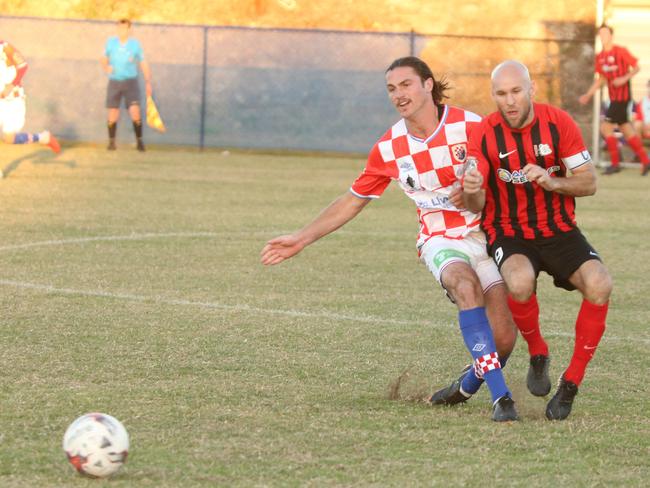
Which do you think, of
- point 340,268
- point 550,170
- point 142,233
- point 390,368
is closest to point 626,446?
point 550,170

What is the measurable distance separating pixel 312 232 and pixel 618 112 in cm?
1421

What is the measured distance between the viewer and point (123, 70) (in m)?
21.5

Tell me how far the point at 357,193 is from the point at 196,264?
13.8 ft

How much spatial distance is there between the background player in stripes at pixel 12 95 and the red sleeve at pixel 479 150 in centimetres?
1091

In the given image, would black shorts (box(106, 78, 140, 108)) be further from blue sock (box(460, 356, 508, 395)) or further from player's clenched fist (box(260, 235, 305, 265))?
blue sock (box(460, 356, 508, 395))

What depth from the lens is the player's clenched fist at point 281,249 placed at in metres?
6.20

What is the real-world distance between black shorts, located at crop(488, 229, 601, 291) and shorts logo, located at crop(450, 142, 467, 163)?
1.39 ft

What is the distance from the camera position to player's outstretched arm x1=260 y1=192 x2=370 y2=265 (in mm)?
6207

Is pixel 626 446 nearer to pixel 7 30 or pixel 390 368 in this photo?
pixel 390 368

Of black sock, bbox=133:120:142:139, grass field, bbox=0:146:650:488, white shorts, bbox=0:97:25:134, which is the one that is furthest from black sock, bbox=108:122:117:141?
grass field, bbox=0:146:650:488

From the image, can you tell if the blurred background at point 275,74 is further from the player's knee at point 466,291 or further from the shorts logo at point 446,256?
the player's knee at point 466,291

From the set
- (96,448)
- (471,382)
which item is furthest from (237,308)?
(96,448)

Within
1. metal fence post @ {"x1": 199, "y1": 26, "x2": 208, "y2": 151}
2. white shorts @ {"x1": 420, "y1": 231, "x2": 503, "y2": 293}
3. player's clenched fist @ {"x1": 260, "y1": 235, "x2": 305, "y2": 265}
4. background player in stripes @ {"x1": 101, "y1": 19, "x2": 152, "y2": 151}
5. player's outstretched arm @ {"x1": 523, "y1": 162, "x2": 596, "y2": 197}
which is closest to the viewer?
player's outstretched arm @ {"x1": 523, "y1": 162, "x2": 596, "y2": 197}

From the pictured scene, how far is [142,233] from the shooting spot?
39.5ft
